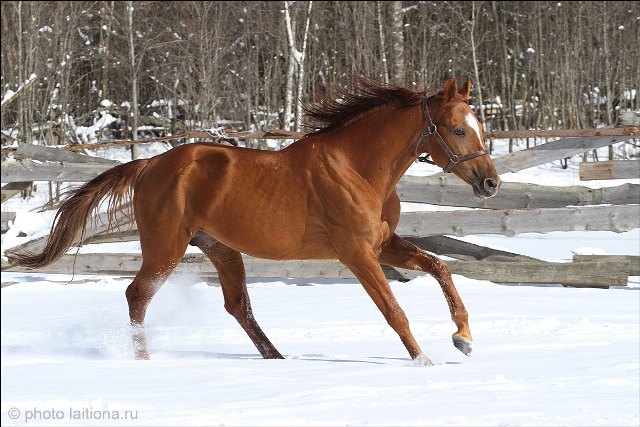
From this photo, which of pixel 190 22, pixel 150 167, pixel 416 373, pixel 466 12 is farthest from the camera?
pixel 466 12

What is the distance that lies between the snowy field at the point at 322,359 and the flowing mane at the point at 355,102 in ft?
4.57

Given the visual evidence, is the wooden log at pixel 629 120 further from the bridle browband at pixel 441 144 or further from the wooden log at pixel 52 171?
the wooden log at pixel 52 171

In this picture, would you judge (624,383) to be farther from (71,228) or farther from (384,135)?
(71,228)

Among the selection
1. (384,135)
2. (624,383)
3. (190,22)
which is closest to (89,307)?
(384,135)

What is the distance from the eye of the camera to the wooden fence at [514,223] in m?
8.27

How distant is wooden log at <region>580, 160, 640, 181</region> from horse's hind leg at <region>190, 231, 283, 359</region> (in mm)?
4130

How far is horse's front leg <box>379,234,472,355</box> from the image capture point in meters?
4.83

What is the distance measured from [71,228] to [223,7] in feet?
53.2

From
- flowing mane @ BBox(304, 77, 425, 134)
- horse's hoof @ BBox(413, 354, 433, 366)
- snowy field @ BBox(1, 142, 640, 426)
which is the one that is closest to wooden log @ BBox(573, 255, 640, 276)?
snowy field @ BBox(1, 142, 640, 426)

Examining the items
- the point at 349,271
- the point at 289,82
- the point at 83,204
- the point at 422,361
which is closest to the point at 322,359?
the point at 422,361

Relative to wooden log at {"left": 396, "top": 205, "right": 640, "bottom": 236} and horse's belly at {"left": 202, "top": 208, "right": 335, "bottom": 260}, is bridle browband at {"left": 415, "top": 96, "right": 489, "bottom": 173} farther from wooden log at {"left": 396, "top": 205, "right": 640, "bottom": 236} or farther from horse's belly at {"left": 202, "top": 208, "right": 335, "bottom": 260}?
wooden log at {"left": 396, "top": 205, "right": 640, "bottom": 236}

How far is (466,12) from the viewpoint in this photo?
82.9ft

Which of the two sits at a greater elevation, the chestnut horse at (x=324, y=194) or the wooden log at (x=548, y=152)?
the chestnut horse at (x=324, y=194)

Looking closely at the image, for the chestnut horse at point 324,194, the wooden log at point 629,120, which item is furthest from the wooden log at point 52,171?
the wooden log at point 629,120
